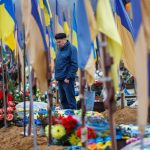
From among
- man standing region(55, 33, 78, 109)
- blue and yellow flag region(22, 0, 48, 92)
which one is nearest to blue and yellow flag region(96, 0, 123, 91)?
blue and yellow flag region(22, 0, 48, 92)

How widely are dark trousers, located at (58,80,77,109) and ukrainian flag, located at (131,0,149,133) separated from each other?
5.16 m

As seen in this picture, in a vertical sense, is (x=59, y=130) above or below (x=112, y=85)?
below

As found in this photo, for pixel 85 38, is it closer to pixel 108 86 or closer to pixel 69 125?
pixel 108 86

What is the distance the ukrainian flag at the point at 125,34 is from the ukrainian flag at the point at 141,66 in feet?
10.4

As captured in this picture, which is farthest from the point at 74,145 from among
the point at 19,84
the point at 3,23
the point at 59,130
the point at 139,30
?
the point at 19,84

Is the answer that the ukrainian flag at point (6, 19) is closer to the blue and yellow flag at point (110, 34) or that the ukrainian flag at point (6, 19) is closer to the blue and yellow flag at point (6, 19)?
the blue and yellow flag at point (6, 19)

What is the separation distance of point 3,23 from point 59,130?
107 inches

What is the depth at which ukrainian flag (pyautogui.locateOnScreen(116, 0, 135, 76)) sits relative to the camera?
823cm

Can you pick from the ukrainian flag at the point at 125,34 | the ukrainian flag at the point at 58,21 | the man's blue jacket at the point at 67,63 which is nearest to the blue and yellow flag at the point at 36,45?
the ukrainian flag at the point at 125,34

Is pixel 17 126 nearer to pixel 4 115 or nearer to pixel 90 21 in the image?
pixel 4 115

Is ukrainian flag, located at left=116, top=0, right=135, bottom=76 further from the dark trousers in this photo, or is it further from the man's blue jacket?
the dark trousers

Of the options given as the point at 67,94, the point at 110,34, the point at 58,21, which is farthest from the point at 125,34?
the point at 58,21

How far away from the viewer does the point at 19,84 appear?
43.9 ft

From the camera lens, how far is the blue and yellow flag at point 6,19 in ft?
28.0
